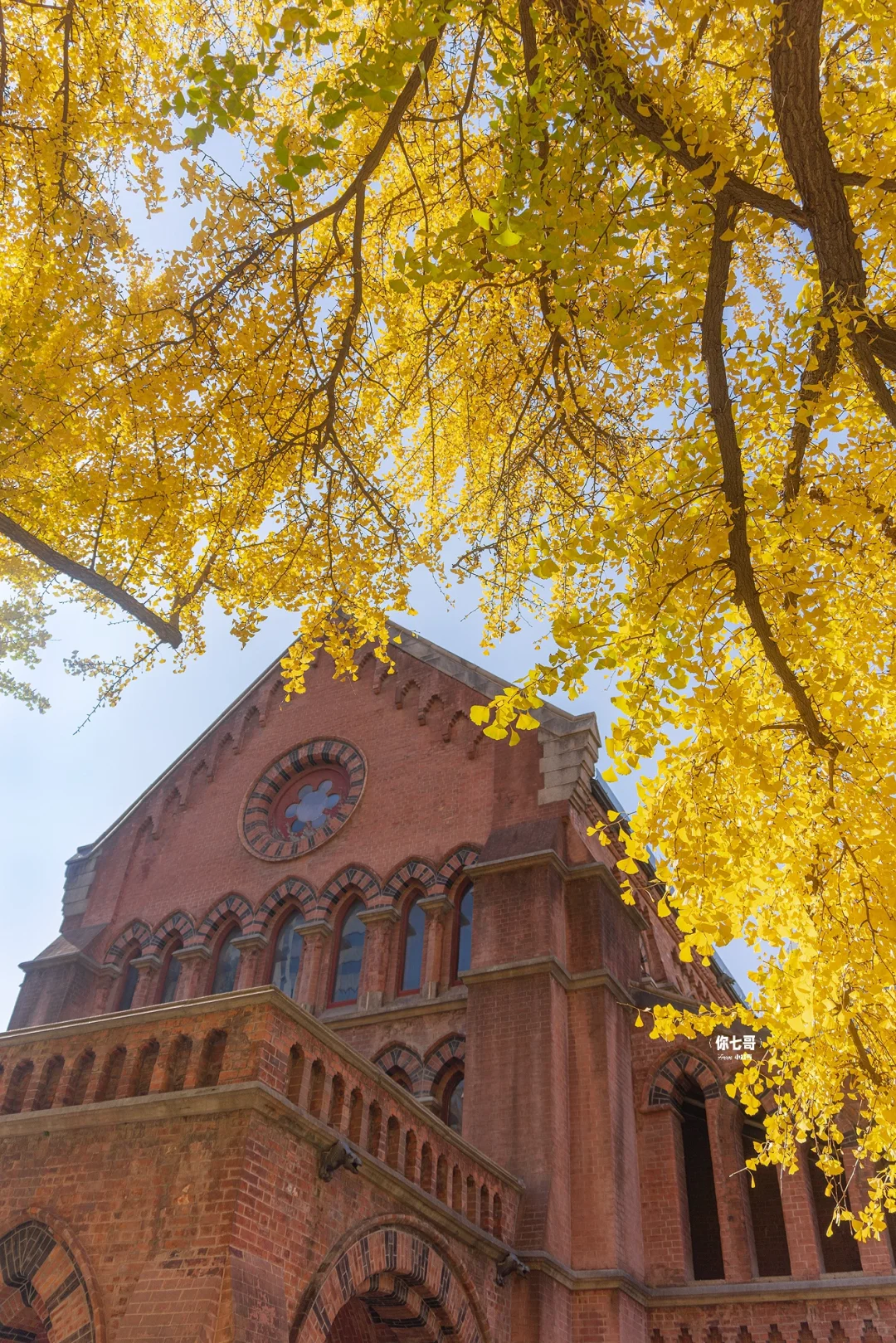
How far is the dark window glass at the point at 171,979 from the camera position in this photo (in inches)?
688

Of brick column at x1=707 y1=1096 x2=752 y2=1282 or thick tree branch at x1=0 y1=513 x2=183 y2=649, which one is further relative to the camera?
brick column at x1=707 y1=1096 x2=752 y2=1282

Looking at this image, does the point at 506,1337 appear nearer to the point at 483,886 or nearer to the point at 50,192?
the point at 483,886

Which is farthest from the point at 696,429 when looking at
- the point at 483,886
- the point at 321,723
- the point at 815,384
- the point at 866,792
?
the point at 321,723

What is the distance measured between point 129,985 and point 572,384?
14.3m

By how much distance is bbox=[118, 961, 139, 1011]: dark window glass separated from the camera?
1797cm

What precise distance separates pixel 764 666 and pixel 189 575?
5.93 metres

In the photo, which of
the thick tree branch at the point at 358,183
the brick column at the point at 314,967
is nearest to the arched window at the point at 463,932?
the brick column at the point at 314,967

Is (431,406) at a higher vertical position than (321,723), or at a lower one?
lower

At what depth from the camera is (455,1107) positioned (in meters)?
13.8

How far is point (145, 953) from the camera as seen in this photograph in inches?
709

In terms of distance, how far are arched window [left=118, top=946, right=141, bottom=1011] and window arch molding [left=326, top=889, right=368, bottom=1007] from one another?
4350 mm

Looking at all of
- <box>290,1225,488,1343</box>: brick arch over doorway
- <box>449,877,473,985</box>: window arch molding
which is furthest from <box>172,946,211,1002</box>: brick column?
<box>290,1225,488,1343</box>: brick arch over doorway

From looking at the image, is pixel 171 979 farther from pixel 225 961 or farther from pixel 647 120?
pixel 647 120

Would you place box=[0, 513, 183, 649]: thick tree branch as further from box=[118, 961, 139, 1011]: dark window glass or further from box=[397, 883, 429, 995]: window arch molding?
box=[118, 961, 139, 1011]: dark window glass
